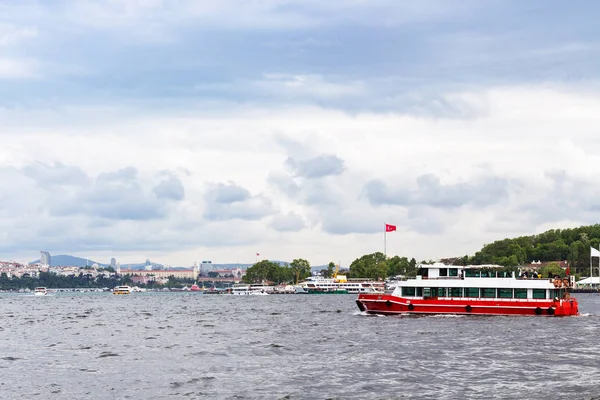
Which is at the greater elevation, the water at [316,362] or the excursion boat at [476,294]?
the excursion boat at [476,294]

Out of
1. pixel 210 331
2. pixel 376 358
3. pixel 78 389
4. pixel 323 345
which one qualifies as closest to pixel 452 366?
pixel 376 358

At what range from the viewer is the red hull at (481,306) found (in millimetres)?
109188

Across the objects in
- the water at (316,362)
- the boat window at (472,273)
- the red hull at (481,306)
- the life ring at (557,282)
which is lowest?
the water at (316,362)

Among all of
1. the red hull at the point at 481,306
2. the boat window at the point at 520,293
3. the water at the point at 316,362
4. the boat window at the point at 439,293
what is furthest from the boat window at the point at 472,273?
the water at the point at 316,362

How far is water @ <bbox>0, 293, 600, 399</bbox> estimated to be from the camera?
168 feet

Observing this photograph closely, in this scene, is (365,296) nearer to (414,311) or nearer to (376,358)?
(414,311)

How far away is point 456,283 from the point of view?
11094 centimetres

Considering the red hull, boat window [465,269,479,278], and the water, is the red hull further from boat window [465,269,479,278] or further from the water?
the water

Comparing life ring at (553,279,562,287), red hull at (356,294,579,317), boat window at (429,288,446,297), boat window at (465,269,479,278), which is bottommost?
red hull at (356,294,579,317)

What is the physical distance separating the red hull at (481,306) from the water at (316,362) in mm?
6149

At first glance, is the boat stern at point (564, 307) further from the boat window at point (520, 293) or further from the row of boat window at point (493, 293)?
the boat window at point (520, 293)

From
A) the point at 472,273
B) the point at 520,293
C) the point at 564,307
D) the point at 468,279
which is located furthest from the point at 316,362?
the point at 564,307

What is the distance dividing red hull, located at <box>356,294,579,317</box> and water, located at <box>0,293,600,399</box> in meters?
6.15

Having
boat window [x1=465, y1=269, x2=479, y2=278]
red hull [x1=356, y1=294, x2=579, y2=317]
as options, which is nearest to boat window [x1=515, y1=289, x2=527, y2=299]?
red hull [x1=356, y1=294, x2=579, y2=317]
